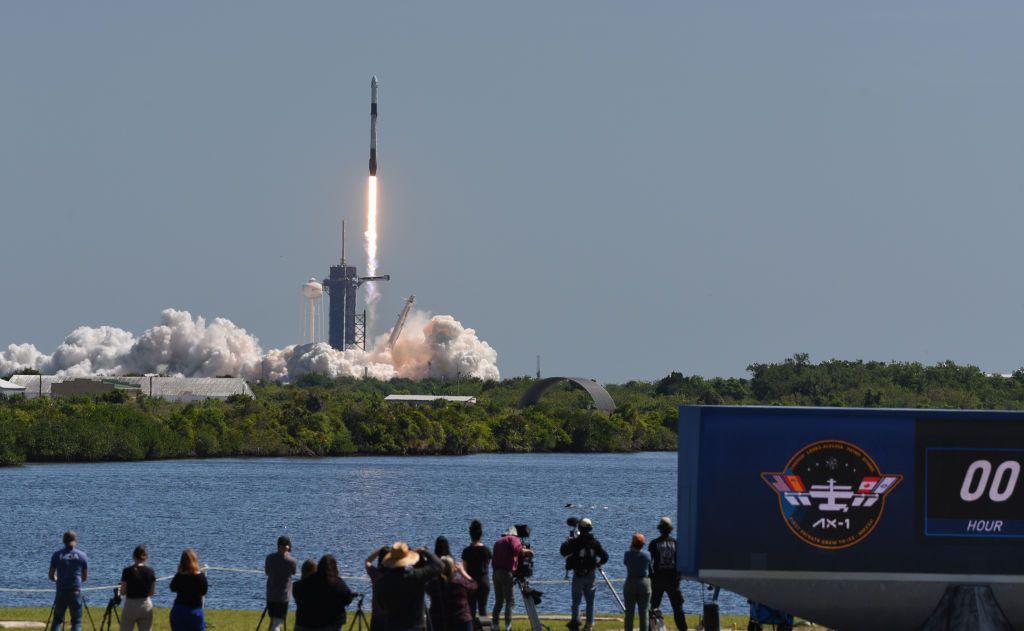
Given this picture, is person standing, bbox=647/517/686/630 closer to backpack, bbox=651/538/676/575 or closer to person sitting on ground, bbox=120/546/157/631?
backpack, bbox=651/538/676/575

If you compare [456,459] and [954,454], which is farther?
[456,459]

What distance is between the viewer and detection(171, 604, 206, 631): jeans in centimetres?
2183

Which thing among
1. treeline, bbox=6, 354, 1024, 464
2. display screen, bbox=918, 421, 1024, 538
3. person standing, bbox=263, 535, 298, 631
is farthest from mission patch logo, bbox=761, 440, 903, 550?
treeline, bbox=6, 354, 1024, 464

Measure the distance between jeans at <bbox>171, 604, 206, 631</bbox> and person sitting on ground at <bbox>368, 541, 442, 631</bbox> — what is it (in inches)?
107

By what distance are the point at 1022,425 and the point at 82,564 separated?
12.8 meters

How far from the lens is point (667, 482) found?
118250mm

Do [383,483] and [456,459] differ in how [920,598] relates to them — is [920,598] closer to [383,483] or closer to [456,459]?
[383,483]

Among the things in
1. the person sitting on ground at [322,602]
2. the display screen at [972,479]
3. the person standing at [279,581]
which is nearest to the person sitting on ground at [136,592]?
the person standing at [279,581]

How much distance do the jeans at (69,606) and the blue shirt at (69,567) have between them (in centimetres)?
9

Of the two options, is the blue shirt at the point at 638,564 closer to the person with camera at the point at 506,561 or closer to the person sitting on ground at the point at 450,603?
the person with camera at the point at 506,561

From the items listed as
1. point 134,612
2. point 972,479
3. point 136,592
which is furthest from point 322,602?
point 972,479

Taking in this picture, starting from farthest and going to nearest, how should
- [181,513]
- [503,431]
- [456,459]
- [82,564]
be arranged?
[503,431] → [456,459] → [181,513] → [82,564]

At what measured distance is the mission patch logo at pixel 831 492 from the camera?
23375mm

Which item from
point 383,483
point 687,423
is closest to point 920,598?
point 687,423
